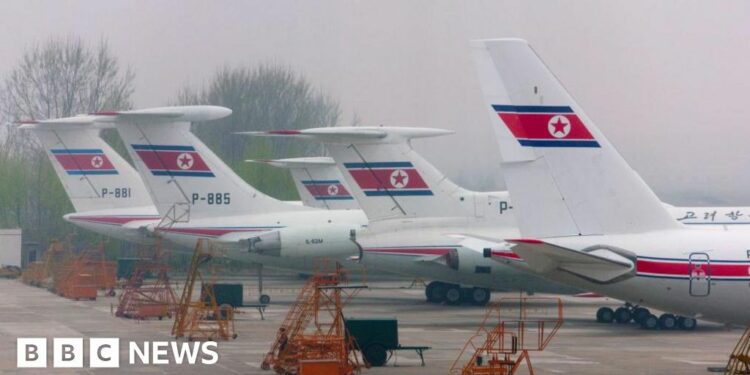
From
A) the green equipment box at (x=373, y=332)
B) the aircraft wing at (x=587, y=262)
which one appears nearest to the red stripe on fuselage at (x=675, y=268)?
the aircraft wing at (x=587, y=262)

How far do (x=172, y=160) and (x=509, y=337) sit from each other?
839 inches

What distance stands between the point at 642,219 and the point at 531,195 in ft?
9.44

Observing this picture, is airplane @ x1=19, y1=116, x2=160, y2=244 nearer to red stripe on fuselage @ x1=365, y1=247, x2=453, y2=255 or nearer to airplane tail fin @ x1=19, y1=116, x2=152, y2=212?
airplane tail fin @ x1=19, y1=116, x2=152, y2=212

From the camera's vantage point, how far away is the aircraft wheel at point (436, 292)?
66.9m

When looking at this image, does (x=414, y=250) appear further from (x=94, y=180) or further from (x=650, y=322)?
(x=94, y=180)

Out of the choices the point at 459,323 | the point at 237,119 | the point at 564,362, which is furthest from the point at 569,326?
the point at 237,119

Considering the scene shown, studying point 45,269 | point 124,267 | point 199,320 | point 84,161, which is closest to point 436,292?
point 199,320

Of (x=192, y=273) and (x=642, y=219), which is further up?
(x=642, y=219)

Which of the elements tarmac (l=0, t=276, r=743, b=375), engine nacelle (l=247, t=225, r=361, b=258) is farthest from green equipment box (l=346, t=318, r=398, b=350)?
engine nacelle (l=247, t=225, r=361, b=258)

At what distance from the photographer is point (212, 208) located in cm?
6619

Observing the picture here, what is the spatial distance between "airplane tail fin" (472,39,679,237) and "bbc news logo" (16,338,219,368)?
11457 mm

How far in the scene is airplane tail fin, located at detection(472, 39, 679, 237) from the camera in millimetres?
33062

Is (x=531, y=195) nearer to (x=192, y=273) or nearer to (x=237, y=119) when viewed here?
(x=192, y=273)

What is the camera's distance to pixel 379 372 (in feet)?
120
